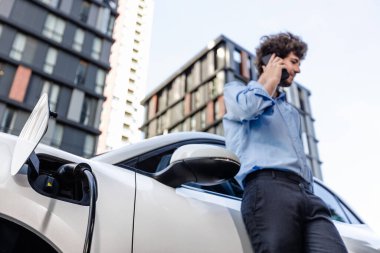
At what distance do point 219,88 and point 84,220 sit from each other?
24.0 metres

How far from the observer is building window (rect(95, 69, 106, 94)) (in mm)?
20816

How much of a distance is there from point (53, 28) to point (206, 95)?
11321mm

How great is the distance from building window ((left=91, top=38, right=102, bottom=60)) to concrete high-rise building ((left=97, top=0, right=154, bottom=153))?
33.4 feet

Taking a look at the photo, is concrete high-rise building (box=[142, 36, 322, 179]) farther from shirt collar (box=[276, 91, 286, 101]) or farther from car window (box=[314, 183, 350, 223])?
shirt collar (box=[276, 91, 286, 101])

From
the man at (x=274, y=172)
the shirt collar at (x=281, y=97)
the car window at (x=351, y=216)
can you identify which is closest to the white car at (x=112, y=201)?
the man at (x=274, y=172)

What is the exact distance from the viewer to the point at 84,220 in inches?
36.3

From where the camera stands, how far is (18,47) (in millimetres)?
18672

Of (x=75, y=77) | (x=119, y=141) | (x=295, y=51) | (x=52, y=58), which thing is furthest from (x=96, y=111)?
(x=295, y=51)

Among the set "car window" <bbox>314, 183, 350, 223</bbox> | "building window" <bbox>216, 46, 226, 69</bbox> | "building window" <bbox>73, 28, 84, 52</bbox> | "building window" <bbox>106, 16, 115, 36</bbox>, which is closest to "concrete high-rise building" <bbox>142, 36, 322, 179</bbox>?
"building window" <bbox>216, 46, 226, 69</bbox>

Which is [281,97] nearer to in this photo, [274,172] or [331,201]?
[274,172]

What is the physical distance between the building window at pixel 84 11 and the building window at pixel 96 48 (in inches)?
57.6

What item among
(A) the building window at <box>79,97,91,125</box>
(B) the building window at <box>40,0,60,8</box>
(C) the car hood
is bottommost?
(C) the car hood

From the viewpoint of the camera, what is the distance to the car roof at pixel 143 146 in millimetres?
1299

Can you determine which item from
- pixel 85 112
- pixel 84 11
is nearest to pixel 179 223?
pixel 85 112
